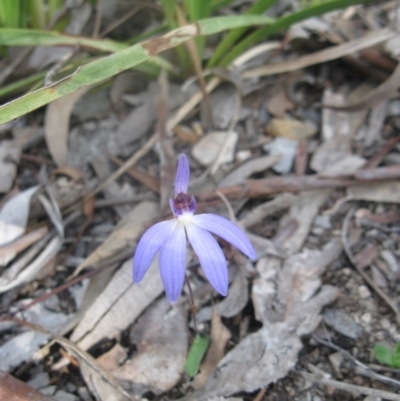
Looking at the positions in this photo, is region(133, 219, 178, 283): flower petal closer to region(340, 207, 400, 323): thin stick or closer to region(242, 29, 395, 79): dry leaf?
region(340, 207, 400, 323): thin stick

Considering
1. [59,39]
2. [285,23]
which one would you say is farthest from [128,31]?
[285,23]

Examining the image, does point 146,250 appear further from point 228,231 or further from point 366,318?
point 366,318

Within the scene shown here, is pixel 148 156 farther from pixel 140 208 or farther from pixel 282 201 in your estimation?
pixel 282 201

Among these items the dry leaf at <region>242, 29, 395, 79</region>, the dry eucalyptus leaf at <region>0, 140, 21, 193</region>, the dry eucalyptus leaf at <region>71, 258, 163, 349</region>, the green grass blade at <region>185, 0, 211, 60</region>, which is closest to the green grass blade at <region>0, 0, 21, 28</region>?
the dry eucalyptus leaf at <region>0, 140, 21, 193</region>

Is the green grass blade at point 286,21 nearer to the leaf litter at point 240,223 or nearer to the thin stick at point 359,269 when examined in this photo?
the leaf litter at point 240,223

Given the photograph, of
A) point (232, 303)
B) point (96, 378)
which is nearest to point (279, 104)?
point (232, 303)

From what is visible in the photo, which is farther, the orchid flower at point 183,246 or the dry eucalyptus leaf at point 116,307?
the dry eucalyptus leaf at point 116,307

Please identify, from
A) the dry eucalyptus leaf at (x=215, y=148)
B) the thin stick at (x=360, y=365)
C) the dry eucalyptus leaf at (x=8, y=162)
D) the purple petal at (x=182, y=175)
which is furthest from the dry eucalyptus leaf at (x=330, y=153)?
the dry eucalyptus leaf at (x=8, y=162)
